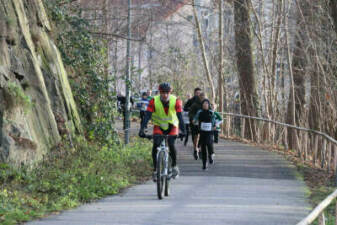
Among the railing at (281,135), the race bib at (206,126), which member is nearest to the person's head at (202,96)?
the race bib at (206,126)

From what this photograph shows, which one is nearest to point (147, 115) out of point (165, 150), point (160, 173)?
point (165, 150)

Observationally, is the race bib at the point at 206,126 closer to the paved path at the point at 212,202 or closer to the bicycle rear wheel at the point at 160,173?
the paved path at the point at 212,202

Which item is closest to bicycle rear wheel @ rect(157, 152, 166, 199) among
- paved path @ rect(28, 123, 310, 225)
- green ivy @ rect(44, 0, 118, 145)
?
paved path @ rect(28, 123, 310, 225)

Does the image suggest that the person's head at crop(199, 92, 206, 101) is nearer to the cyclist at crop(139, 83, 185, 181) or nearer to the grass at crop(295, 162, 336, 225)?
the grass at crop(295, 162, 336, 225)

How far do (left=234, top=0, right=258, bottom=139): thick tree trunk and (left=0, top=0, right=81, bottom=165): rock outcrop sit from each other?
11393 millimetres

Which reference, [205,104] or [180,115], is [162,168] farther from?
[205,104]

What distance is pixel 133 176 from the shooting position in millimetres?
14336

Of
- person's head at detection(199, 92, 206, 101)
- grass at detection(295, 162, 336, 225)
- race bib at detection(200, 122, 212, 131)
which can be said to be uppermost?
person's head at detection(199, 92, 206, 101)

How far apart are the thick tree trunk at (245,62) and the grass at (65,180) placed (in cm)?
1167

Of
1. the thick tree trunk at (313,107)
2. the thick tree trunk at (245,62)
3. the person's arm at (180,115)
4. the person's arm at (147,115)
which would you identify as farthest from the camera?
the thick tree trunk at (245,62)

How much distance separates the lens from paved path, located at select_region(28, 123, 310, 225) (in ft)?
30.5

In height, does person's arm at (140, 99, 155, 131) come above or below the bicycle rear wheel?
above

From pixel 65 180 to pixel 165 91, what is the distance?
2.58 metres

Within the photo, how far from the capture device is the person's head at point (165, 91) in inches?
440
